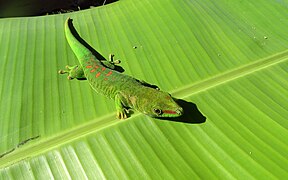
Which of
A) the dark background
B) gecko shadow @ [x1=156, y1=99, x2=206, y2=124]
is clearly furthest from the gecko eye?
the dark background

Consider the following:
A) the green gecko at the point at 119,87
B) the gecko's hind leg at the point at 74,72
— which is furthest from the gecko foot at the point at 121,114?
the gecko's hind leg at the point at 74,72

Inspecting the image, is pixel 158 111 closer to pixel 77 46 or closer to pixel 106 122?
pixel 106 122

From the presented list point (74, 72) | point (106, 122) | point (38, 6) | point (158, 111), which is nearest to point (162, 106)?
point (158, 111)

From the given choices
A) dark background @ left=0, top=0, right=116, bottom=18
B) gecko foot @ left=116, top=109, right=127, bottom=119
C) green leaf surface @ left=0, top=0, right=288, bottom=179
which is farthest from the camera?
dark background @ left=0, top=0, right=116, bottom=18

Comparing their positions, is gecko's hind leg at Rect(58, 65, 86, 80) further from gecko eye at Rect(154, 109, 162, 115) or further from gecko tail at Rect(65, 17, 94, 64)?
gecko eye at Rect(154, 109, 162, 115)

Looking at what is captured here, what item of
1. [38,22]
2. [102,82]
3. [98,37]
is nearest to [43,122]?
[102,82]

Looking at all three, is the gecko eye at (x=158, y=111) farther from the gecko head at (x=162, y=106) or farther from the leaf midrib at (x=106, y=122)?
the leaf midrib at (x=106, y=122)
